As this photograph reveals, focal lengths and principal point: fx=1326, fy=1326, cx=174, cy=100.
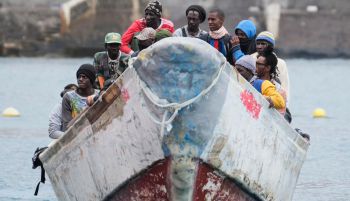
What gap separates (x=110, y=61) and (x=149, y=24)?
0.67 m

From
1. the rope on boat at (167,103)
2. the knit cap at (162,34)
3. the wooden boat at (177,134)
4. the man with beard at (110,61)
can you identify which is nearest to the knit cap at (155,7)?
the man with beard at (110,61)

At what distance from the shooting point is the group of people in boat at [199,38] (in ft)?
41.9

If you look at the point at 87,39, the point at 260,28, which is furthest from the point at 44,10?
the point at 260,28

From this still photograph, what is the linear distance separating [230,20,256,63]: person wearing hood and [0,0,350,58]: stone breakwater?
41.1m

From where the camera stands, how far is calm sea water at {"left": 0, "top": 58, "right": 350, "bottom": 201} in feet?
60.6

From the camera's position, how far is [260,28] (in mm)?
57500

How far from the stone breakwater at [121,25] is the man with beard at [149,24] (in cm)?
4041

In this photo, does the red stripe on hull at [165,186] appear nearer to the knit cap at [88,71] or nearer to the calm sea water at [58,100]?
the knit cap at [88,71]

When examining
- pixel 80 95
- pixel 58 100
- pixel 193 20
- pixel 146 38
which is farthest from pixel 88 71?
pixel 58 100

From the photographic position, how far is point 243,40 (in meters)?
14.2

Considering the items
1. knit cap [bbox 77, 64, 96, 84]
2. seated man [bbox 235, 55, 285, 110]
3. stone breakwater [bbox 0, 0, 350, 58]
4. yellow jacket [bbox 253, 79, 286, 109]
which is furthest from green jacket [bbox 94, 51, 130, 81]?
stone breakwater [bbox 0, 0, 350, 58]

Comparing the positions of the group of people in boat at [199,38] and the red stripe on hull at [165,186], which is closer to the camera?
the red stripe on hull at [165,186]

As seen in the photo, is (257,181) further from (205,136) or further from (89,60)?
(89,60)

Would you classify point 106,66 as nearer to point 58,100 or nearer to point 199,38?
point 199,38
